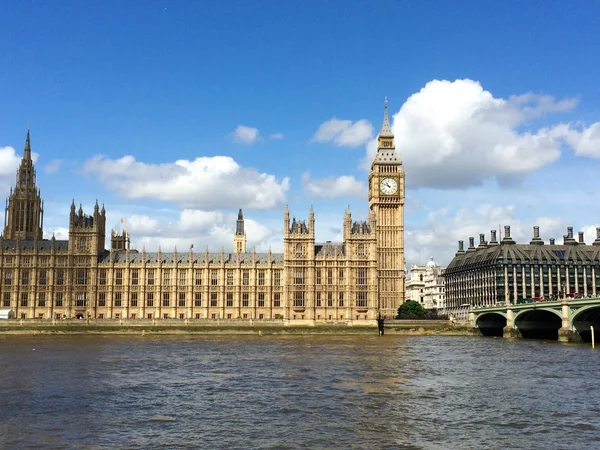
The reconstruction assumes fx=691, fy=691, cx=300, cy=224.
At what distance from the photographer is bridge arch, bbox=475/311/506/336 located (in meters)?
130

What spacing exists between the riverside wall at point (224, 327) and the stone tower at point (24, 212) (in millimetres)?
33429

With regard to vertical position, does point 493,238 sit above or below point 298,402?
above

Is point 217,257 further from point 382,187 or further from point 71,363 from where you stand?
point 71,363

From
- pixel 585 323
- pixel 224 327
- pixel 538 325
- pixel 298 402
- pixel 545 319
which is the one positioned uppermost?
pixel 545 319

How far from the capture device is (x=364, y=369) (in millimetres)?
58281

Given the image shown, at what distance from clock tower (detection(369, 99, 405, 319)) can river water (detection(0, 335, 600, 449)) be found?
69.1 metres

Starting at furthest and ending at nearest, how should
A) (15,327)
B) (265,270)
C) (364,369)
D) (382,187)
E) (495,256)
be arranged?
(495,256)
(382,187)
(265,270)
(15,327)
(364,369)

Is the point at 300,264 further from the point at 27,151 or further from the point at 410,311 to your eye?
the point at 27,151

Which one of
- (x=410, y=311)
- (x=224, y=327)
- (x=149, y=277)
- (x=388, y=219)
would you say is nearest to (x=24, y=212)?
(x=149, y=277)

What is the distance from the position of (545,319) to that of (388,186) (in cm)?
4472

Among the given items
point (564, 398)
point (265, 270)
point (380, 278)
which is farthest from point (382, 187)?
point (564, 398)

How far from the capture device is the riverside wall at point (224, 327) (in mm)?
119875

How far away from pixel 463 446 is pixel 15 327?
349 ft

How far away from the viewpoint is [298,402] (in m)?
41.0
